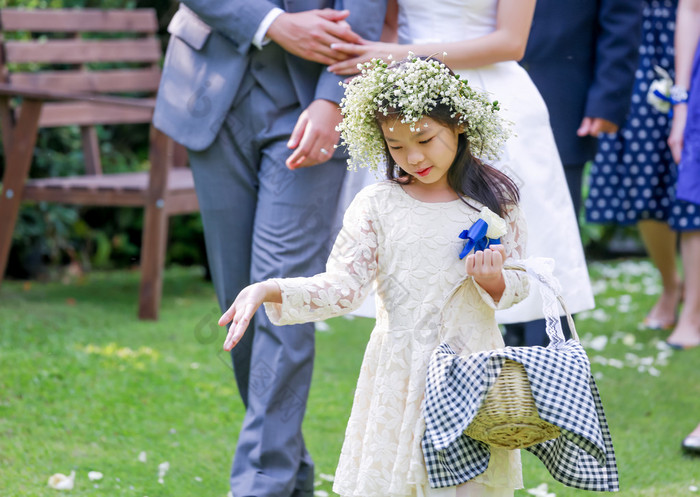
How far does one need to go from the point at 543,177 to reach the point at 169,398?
179 cm

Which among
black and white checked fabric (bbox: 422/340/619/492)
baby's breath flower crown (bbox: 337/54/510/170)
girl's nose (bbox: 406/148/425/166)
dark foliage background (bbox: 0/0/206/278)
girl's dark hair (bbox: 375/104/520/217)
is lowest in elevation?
dark foliage background (bbox: 0/0/206/278)

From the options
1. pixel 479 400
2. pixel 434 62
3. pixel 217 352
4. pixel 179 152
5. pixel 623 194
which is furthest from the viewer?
pixel 179 152

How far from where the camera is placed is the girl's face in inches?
78.0

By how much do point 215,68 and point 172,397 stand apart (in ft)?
5.19

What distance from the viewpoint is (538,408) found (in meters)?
1.76

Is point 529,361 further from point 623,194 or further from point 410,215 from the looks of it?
point 623,194

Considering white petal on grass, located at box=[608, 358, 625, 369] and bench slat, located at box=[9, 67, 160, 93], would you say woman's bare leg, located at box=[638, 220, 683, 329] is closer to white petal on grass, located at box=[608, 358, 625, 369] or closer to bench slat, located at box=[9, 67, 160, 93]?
white petal on grass, located at box=[608, 358, 625, 369]

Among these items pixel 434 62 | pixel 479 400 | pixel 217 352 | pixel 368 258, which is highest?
pixel 434 62

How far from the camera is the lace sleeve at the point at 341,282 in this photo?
1.95 m

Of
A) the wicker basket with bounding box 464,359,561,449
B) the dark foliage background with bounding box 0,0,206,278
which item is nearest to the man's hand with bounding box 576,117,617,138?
the wicker basket with bounding box 464,359,561,449

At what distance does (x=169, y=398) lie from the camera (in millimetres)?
3658

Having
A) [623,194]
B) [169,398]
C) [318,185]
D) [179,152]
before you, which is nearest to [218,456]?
[169,398]

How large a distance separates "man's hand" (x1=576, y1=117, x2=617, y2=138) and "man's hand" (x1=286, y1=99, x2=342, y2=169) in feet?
3.74

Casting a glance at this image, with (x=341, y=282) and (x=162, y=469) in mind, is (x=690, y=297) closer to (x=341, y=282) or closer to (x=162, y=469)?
(x=162, y=469)
